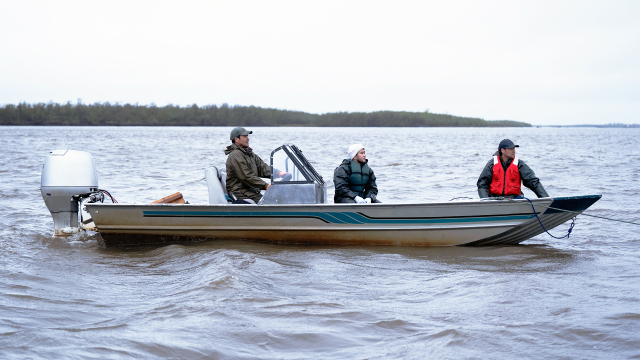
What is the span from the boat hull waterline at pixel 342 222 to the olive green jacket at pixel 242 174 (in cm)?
50

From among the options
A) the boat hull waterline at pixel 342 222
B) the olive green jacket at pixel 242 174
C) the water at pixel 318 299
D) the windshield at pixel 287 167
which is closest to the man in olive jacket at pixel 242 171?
the olive green jacket at pixel 242 174

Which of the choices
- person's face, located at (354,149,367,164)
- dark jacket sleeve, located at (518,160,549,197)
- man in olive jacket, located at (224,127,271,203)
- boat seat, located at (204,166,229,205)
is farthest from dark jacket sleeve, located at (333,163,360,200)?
dark jacket sleeve, located at (518,160,549,197)

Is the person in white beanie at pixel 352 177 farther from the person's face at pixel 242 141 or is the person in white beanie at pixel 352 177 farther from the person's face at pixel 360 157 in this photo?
the person's face at pixel 242 141

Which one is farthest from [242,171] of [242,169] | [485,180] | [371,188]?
[485,180]

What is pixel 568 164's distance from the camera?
2253 cm

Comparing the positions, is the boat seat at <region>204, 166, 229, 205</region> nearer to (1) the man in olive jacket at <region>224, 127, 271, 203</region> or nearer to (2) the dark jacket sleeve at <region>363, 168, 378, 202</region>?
(1) the man in olive jacket at <region>224, 127, 271, 203</region>

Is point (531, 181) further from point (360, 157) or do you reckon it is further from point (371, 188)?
point (360, 157)

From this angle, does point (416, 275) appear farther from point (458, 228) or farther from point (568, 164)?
point (568, 164)

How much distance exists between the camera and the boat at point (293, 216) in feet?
21.7

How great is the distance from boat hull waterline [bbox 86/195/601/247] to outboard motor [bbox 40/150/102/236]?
0.44 m

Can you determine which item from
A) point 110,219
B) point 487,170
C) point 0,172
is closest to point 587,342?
point 487,170

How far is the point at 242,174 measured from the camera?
7.13 m

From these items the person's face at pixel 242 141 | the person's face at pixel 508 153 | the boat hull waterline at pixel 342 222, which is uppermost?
the person's face at pixel 242 141

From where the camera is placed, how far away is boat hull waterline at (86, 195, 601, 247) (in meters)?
6.59
